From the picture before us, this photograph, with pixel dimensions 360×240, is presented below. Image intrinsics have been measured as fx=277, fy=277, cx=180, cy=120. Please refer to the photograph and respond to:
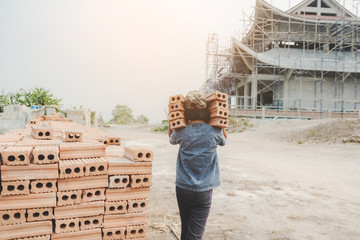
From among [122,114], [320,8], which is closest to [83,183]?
[320,8]

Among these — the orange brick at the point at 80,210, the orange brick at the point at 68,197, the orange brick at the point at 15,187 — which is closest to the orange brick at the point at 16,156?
the orange brick at the point at 15,187

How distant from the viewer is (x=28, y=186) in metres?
2.73

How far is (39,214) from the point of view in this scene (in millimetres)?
2803

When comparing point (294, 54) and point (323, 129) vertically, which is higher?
point (294, 54)

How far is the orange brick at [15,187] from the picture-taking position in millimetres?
2654

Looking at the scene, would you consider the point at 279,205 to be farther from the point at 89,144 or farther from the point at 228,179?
the point at 89,144

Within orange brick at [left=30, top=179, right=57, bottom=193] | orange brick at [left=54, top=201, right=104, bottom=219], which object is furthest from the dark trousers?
orange brick at [left=30, top=179, right=57, bottom=193]

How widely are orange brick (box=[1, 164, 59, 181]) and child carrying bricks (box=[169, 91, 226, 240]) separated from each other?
128 centimetres

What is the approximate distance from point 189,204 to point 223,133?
814mm

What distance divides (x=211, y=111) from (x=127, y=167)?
1123 millimetres

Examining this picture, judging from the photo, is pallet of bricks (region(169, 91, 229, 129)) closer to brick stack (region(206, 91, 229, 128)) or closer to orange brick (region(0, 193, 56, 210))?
brick stack (region(206, 91, 229, 128))

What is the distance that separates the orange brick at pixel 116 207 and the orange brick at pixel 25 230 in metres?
0.58

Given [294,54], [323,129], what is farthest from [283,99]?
[323,129]

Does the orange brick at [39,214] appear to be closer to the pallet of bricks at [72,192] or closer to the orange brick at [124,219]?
the pallet of bricks at [72,192]
